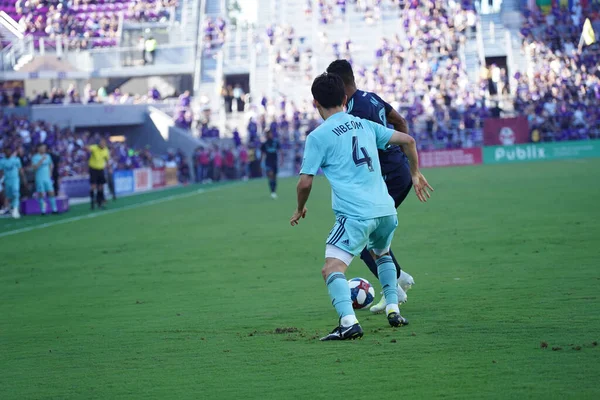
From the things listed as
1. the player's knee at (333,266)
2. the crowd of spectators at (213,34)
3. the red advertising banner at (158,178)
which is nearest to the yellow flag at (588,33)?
the crowd of spectators at (213,34)

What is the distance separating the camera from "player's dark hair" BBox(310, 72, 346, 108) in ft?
23.5

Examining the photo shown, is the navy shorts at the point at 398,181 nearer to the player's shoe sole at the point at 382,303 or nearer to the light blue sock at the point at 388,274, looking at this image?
the player's shoe sole at the point at 382,303

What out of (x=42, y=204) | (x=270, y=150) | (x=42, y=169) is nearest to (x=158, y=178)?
(x=270, y=150)

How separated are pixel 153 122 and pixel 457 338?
47198 millimetres

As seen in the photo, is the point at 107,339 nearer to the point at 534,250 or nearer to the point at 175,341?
the point at 175,341

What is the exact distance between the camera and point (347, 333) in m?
7.12

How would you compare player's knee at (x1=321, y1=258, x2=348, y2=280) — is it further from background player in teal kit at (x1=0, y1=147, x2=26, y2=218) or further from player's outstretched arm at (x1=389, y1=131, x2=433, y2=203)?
background player in teal kit at (x1=0, y1=147, x2=26, y2=218)

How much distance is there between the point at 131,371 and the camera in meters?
6.58

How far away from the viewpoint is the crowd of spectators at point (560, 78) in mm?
46969

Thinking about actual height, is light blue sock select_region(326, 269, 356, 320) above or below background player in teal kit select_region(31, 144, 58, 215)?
above

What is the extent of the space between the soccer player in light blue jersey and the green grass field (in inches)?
16.7

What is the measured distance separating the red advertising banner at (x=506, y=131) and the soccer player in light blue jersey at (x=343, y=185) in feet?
133

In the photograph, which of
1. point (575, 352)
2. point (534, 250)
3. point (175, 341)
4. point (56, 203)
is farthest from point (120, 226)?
point (575, 352)

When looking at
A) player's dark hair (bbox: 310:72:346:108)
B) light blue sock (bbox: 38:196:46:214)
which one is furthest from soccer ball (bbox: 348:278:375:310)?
light blue sock (bbox: 38:196:46:214)
